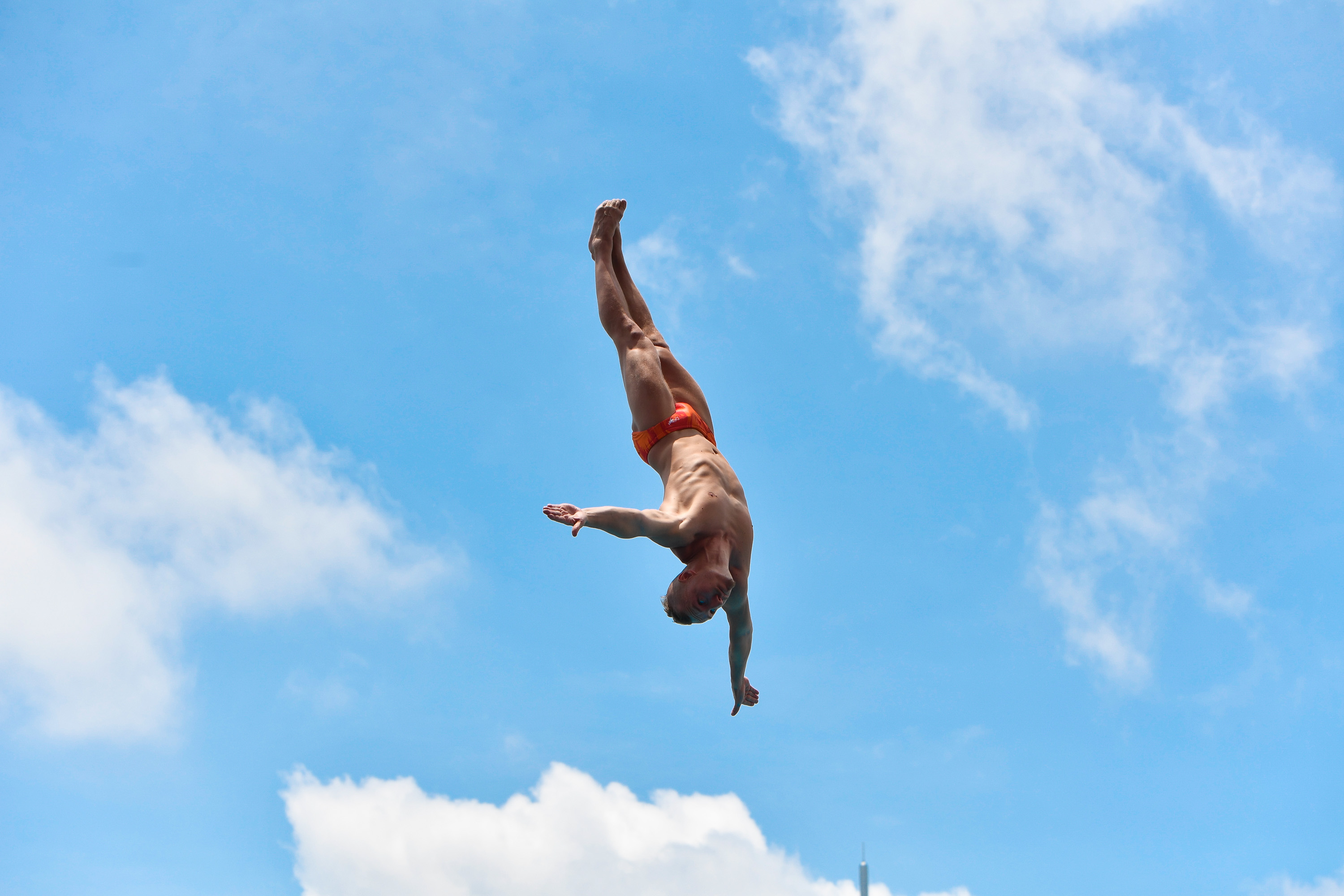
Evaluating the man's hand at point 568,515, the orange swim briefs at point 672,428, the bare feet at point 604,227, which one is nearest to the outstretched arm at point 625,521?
the man's hand at point 568,515

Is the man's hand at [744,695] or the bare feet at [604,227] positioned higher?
the bare feet at [604,227]

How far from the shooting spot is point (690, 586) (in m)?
12.1

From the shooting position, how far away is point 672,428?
540 inches

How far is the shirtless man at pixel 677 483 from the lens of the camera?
12.1 metres

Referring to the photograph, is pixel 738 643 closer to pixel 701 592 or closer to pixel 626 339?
pixel 701 592

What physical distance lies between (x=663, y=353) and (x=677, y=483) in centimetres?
212

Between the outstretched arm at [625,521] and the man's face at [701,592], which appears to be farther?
the man's face at [701,592]

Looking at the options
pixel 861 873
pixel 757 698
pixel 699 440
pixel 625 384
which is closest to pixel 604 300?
pixel 625 384

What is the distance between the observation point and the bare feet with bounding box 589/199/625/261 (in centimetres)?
1448

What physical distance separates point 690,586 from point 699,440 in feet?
7.25

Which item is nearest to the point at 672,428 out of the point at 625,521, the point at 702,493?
the point at 702,493

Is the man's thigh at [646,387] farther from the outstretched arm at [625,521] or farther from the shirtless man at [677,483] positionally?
the outstretched arm at [625,521]

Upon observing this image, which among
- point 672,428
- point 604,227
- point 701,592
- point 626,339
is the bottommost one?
point 701,592

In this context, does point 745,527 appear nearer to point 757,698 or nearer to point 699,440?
point 699,440
